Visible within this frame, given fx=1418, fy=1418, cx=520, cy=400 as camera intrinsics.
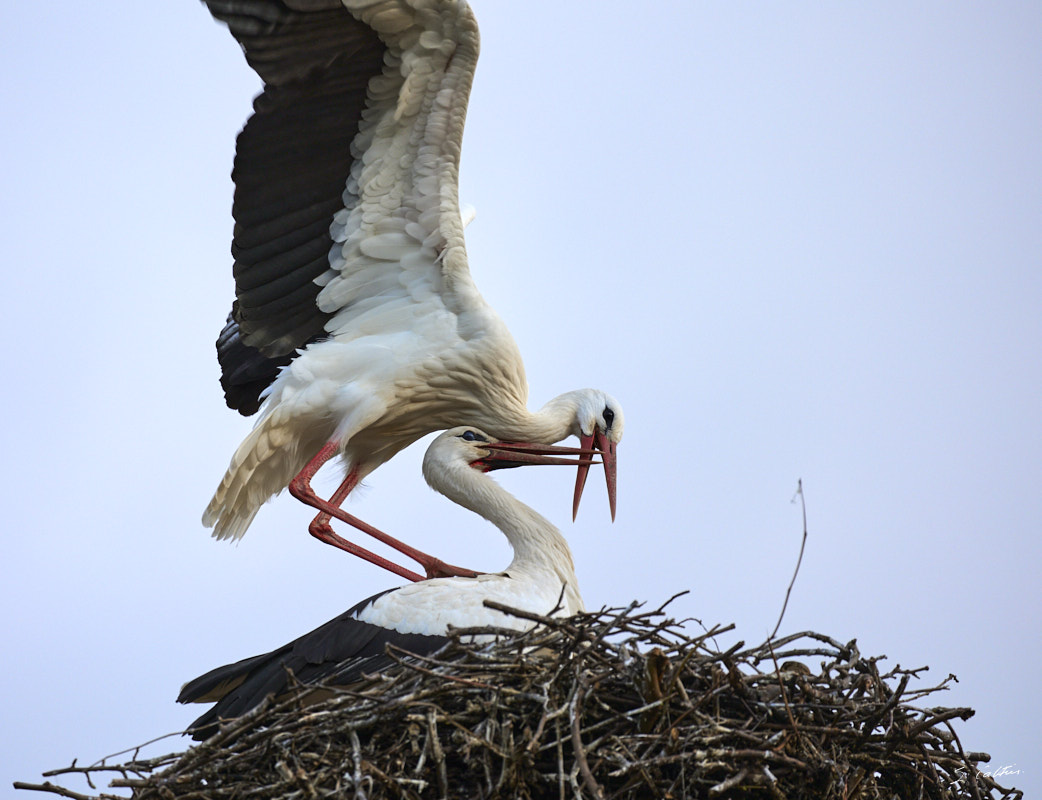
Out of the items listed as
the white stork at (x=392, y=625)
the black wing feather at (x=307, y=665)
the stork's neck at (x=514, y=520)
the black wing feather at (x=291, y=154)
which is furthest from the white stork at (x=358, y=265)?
the black wing feather at (x=307, y=665)

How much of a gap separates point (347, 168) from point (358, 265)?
0.45 metres

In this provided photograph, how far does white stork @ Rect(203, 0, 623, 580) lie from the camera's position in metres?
5.48

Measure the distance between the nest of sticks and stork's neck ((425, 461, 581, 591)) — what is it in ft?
3.70

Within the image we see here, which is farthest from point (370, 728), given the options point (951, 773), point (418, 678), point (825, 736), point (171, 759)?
point (951, 773)

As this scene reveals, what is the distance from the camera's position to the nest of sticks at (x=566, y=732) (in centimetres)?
376

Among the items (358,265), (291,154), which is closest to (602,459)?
(358,265)

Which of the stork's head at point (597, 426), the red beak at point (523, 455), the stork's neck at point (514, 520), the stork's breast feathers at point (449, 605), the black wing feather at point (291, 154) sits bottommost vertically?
the stork's breast feathers at point (449, 605)

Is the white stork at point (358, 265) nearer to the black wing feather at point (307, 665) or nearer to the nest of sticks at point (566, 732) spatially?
the black wing feather at point (307, 665)

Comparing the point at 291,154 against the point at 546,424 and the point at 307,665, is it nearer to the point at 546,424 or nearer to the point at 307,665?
the point at 546,424

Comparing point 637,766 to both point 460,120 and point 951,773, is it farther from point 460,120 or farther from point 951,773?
point 460,120

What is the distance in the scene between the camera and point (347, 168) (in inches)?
230

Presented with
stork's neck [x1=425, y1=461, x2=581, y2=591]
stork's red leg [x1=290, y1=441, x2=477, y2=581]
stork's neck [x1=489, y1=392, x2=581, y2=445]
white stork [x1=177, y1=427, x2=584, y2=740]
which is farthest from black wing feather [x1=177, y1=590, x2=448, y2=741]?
stork's neck [x1=489, y1=392, x2=581, y2=445]

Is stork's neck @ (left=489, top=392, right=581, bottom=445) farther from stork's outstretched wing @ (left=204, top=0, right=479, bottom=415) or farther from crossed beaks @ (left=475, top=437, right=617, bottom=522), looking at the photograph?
stork's outstretched wing @ (left=204, top=0, right=479, bottom=415)

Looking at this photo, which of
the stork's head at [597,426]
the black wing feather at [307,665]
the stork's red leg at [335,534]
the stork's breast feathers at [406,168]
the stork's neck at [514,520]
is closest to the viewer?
the black wing feather at [307,665]
